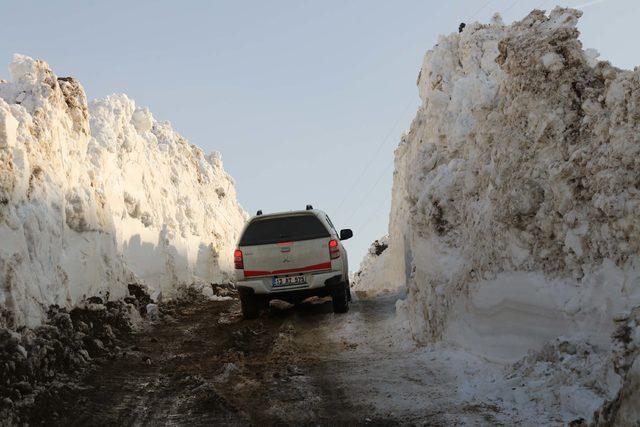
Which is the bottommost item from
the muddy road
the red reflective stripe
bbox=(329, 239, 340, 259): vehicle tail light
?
the muddy road

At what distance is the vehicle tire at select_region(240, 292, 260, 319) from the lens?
35.3 feet

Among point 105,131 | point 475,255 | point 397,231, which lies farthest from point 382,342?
point 397,231

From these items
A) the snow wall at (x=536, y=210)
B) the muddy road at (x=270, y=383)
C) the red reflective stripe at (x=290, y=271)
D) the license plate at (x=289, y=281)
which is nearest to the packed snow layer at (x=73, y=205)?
the muddy road at (x=270, y=383)

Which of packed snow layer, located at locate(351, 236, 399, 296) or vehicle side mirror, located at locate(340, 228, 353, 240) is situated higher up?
vehicle side mirror, located at locate(340, 228, 353, 240)

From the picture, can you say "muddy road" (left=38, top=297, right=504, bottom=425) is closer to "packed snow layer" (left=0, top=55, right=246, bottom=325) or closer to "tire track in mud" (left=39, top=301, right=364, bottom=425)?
"tire track in mud" (left=39, top=301, right=364, bottom=425)

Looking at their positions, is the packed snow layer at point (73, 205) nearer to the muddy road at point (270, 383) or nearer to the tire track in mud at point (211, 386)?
the tire track in mud at point (211, 386)

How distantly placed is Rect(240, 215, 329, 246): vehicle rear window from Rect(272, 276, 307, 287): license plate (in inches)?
26.8

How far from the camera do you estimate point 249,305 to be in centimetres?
1085

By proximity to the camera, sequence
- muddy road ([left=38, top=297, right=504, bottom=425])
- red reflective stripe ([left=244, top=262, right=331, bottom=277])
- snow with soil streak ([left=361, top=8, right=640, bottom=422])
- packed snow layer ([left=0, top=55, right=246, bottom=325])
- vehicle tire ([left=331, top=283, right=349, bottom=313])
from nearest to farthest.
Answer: snow with soil streak ([left=361, top=8, right=640, bottom=422]) → muddy road ([left=38, top=297, right=504, bottom=425]) → packed snow layer ([left=0, top=55, right=246, bottom=325]) → red reflective stripe ([left=244, top=262, right=331, bottom=277]) → vehicle tire ([left=331, top=283, right=349, bottom=313])

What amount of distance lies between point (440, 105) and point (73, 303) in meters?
13.6

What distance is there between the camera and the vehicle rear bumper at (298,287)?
10.6 meters

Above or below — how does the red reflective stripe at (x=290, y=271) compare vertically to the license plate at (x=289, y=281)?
above

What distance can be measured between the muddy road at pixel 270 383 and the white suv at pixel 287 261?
3.37ft

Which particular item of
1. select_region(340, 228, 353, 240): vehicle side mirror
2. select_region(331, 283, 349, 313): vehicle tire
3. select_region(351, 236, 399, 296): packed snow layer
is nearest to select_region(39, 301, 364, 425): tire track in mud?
select_region(331, 283, 349, 313): vehicle tire
